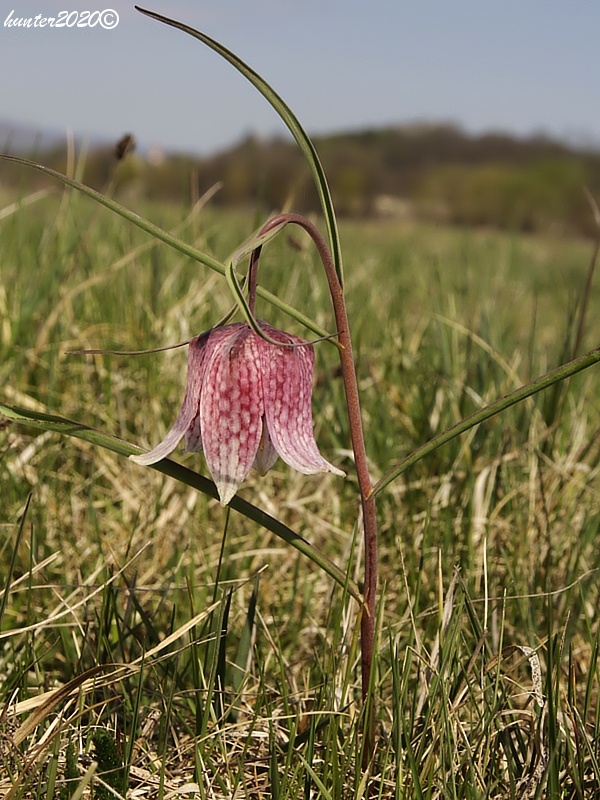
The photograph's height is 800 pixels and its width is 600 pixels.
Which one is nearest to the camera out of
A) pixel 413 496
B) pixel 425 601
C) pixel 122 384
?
pixel 425 601

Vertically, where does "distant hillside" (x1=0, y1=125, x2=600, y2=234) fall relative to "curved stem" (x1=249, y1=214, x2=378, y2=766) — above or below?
above

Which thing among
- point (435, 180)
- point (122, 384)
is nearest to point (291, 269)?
point (122, 384)

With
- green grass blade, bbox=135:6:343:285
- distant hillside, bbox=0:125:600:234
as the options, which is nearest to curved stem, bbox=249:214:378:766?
green grass blade, bbox=135:6:343:285

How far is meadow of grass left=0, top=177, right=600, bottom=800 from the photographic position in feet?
3.24

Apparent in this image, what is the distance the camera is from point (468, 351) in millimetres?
1902

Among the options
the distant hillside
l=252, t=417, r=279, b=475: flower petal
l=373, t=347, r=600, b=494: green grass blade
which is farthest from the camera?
the distant hillside

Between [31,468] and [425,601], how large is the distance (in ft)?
2.51

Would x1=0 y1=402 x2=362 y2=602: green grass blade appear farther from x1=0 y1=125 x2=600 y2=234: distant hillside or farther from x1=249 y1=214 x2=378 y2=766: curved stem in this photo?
x1=0 y1=125 x2=600 y2=234: distant hillside

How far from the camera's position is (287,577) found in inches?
60.5

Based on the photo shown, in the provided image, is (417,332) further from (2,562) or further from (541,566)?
(2,562)

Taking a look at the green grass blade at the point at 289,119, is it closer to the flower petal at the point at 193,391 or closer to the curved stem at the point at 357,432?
the curved stem at the point at 357,432

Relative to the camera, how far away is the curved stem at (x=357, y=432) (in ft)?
2.92

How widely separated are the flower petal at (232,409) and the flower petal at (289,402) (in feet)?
0.04

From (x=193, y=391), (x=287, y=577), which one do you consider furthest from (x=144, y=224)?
(x=287, y=577)
